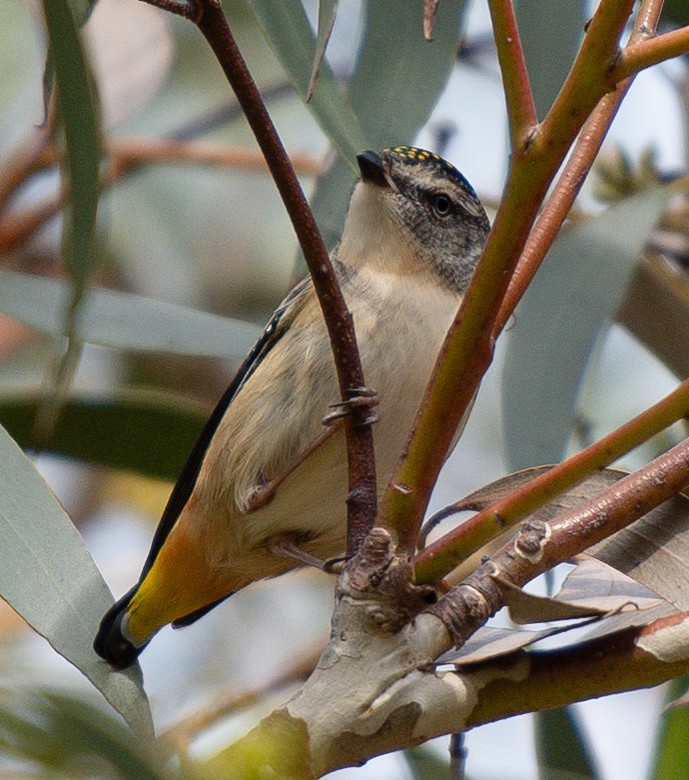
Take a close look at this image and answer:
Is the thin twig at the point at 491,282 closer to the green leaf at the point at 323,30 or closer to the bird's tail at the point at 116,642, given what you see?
the green leaf at the point at 323,30

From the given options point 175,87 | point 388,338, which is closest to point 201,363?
point 175,87

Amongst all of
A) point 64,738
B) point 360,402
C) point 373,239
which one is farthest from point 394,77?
point 64,738

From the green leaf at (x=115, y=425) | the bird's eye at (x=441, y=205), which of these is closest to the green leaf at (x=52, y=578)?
the green leaf at (x=115, y=425)

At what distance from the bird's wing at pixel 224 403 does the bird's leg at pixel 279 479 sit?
0.88ft

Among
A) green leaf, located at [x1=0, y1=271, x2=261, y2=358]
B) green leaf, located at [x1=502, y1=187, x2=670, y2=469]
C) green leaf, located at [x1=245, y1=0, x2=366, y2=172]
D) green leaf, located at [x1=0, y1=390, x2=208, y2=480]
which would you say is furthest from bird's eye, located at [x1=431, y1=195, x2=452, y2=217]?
green leaf, located at [x1=245, y1=0, x2=366, y2=172]

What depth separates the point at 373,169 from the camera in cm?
275

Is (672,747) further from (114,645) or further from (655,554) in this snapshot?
(114,645)

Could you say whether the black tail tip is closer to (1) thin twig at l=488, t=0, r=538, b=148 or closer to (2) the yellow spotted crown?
(1) thin twig at l=488, t=0, r=538, b=148

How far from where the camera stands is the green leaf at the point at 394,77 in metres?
2.51

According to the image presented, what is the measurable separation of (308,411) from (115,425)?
26.6 inches

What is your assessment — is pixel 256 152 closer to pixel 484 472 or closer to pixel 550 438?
pixel 484 472

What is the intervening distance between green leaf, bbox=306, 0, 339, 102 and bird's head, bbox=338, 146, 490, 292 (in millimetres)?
971

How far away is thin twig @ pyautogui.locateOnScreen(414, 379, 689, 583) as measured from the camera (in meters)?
1.43

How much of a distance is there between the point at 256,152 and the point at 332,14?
292cm
